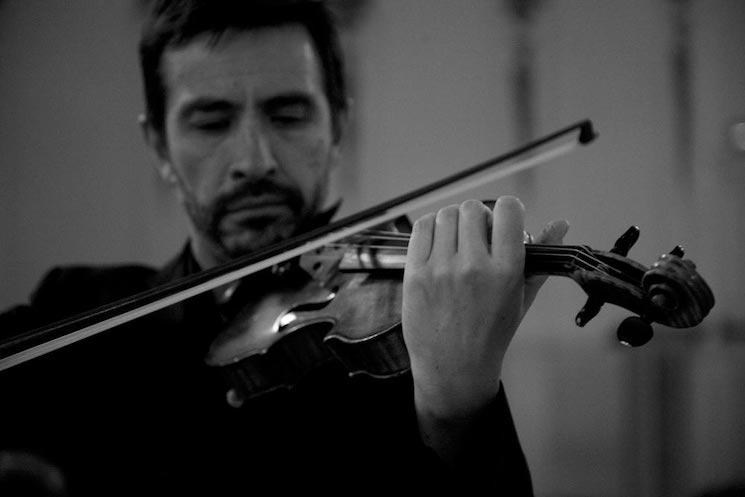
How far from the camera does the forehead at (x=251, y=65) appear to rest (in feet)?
4.90

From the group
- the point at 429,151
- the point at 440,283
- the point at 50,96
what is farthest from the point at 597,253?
the point at 50,96

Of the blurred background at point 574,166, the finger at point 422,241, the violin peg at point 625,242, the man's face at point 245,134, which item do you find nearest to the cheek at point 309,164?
the man's face at point 245,134

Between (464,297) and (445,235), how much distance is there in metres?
0.07

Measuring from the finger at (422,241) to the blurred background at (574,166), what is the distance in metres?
1.05

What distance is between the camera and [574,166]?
1.83m

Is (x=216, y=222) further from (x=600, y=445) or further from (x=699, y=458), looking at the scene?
(x=699, y=458)

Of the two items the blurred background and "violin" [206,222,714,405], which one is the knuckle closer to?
"violin" [206,222,714,405]

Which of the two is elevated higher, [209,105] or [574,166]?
[209,105]

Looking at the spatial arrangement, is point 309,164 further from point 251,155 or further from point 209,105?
point 209,105

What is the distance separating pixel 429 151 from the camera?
73.4 inches

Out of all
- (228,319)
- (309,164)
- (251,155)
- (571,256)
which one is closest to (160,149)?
(251,155)

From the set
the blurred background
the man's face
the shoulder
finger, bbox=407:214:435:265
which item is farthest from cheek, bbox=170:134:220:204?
finger, bbox=407:214:435:265

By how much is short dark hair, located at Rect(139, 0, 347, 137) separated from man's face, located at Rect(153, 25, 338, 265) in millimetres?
23

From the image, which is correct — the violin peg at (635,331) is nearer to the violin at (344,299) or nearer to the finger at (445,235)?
the violin at (344,299)
